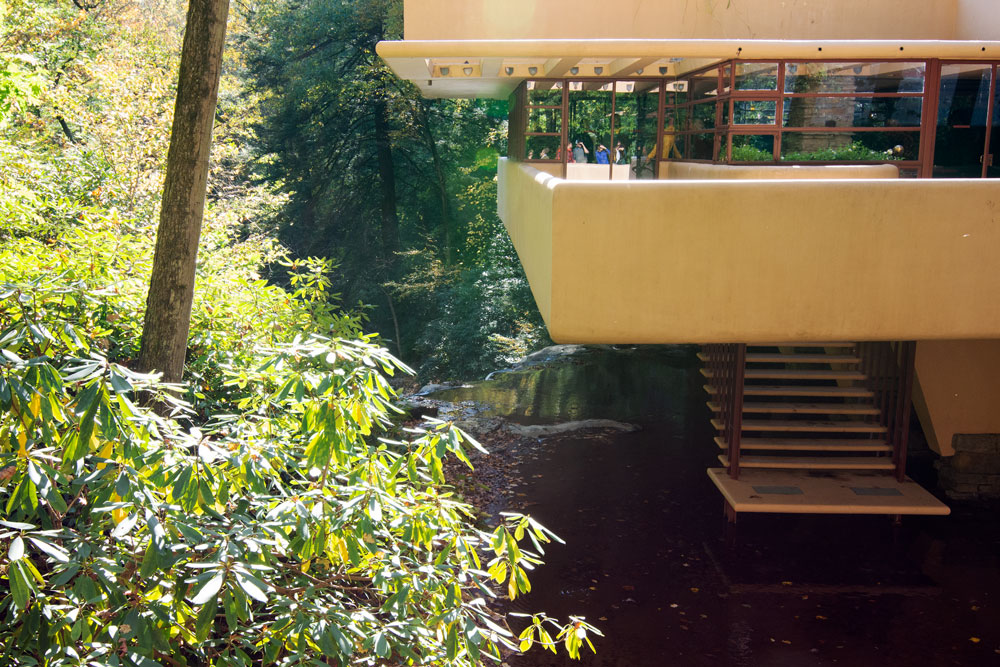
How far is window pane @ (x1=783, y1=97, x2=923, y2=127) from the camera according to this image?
13.6 m

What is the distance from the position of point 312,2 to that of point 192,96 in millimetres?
22892

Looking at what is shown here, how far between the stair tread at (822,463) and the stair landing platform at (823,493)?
141mm

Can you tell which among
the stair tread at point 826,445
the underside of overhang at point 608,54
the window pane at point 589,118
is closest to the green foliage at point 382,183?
the window pane at point 589,118

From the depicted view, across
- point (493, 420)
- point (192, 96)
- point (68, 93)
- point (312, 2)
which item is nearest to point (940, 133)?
point (493, 420)

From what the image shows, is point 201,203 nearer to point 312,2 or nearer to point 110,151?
point 110,151

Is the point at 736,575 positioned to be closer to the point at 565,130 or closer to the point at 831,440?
the point at 831,440

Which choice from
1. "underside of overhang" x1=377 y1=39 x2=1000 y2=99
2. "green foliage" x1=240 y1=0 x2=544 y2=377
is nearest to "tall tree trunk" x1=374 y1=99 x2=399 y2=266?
"green foliage" x1=240 y1=0 x2=544 y2=377

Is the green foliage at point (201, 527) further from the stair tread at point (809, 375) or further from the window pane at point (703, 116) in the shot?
the window pane at point (703, 116)

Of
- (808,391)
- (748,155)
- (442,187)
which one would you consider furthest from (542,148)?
(442,187)

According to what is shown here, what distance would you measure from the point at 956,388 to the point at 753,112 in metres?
5.10

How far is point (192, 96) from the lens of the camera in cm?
557

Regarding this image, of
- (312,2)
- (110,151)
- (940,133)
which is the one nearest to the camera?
(940,133)

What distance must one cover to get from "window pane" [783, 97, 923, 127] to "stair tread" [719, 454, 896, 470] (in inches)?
209

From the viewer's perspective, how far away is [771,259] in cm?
654
